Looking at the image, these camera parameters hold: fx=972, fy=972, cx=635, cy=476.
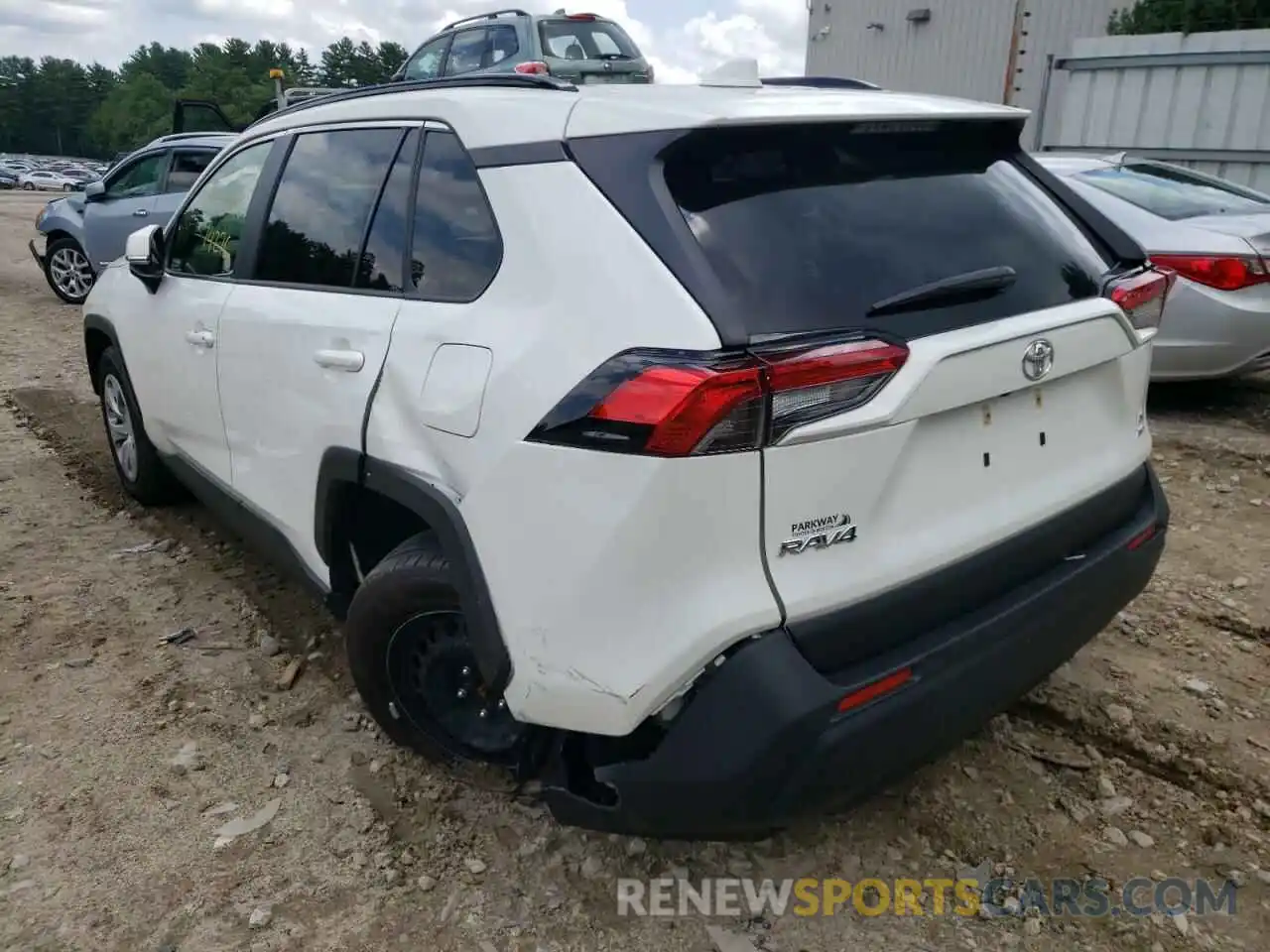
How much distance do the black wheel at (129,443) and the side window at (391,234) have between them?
7.19 ft

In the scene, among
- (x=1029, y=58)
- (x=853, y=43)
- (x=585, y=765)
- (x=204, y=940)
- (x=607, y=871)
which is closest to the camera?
(x=585, y=765)

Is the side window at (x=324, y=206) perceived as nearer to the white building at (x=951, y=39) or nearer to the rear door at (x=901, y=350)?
the rear door at (x=901, y=350)

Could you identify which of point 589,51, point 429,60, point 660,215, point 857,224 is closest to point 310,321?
point 660,215

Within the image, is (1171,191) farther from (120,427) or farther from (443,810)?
(120,427)

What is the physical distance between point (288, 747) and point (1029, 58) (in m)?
23.3

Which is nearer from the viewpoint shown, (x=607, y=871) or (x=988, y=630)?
(x=988, y=630)

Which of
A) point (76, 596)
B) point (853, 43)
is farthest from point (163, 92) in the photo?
point (76, 596)

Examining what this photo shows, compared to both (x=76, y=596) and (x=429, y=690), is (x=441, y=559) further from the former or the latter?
(x=76, y=596)

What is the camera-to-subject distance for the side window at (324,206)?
2756 mm

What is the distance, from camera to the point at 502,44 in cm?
1126

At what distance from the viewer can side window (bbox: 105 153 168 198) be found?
1051 centimetres

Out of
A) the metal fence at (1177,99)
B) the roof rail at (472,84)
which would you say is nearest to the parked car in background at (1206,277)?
the roof rail at (472,84)

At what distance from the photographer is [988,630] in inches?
82.3

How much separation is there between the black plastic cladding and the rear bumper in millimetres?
618
